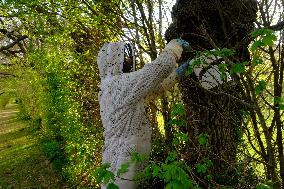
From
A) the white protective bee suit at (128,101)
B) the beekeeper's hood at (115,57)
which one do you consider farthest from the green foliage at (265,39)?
the beekeeper's hood at (115,57)

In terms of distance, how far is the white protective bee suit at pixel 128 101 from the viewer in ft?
11.4

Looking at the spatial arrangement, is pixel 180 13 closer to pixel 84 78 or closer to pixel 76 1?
pixel 76 1

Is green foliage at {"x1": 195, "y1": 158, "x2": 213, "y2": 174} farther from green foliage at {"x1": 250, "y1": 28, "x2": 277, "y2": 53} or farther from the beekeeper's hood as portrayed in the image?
the beekeeper's hood

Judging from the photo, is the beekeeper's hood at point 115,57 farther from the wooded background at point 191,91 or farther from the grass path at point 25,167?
the grass path at point 25,167

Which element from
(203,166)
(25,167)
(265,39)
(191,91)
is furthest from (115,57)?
(25,167)

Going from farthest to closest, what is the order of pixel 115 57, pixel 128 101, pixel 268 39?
pixel 115 57
pixel 128 101
pixel 268 39

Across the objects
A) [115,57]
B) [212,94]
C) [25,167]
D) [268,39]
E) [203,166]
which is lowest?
[25,167]

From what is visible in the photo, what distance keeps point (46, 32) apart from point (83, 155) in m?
2.85

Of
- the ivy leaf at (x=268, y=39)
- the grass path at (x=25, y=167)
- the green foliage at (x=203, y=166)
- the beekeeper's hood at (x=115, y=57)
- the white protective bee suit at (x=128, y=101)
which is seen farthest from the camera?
the grass path at (x=25, y=167)

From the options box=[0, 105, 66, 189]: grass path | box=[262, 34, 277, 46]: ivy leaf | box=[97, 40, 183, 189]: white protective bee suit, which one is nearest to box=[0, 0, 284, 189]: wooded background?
box=[262, 34, 277, 46]: ivy leaf

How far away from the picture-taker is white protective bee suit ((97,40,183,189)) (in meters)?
3.47

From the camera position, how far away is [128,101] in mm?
3611

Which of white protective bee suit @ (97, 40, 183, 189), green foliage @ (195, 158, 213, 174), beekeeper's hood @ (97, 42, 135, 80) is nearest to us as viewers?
green foliage @ (195, 158, 213, 174)

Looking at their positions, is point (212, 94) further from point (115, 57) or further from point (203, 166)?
point (203, 166)
